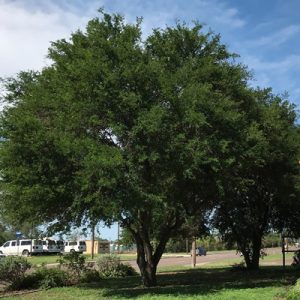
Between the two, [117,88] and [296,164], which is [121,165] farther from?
[296,164]

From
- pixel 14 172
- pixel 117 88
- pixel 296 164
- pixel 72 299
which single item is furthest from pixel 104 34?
pixel 296 164

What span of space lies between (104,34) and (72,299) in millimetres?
8902

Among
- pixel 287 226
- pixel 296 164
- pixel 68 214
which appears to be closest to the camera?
pixel 68 214

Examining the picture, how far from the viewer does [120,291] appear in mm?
18578

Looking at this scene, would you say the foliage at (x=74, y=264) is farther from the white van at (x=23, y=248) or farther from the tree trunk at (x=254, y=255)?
the white van at (x=23, y=248)

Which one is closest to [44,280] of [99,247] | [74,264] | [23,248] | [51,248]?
[74,264]

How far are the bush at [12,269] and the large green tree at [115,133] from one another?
2436 mm

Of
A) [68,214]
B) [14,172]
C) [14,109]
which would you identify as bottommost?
[68,214]

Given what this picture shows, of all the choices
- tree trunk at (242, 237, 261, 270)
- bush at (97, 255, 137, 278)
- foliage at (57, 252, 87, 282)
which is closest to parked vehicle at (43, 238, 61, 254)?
bush at (97, 255, 137, 278)

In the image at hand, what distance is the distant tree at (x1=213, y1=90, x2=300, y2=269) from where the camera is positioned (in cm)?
1964

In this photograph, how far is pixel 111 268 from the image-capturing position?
28359 mm

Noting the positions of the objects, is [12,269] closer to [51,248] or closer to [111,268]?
[111,268]

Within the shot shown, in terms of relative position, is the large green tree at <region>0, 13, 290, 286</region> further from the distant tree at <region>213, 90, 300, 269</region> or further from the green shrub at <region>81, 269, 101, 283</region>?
the green shrub at <region>81, 269, 101, 283</region>

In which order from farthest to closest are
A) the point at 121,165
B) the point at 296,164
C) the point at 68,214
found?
the point at 296,164, the point at 68,214, the point at 121,165
